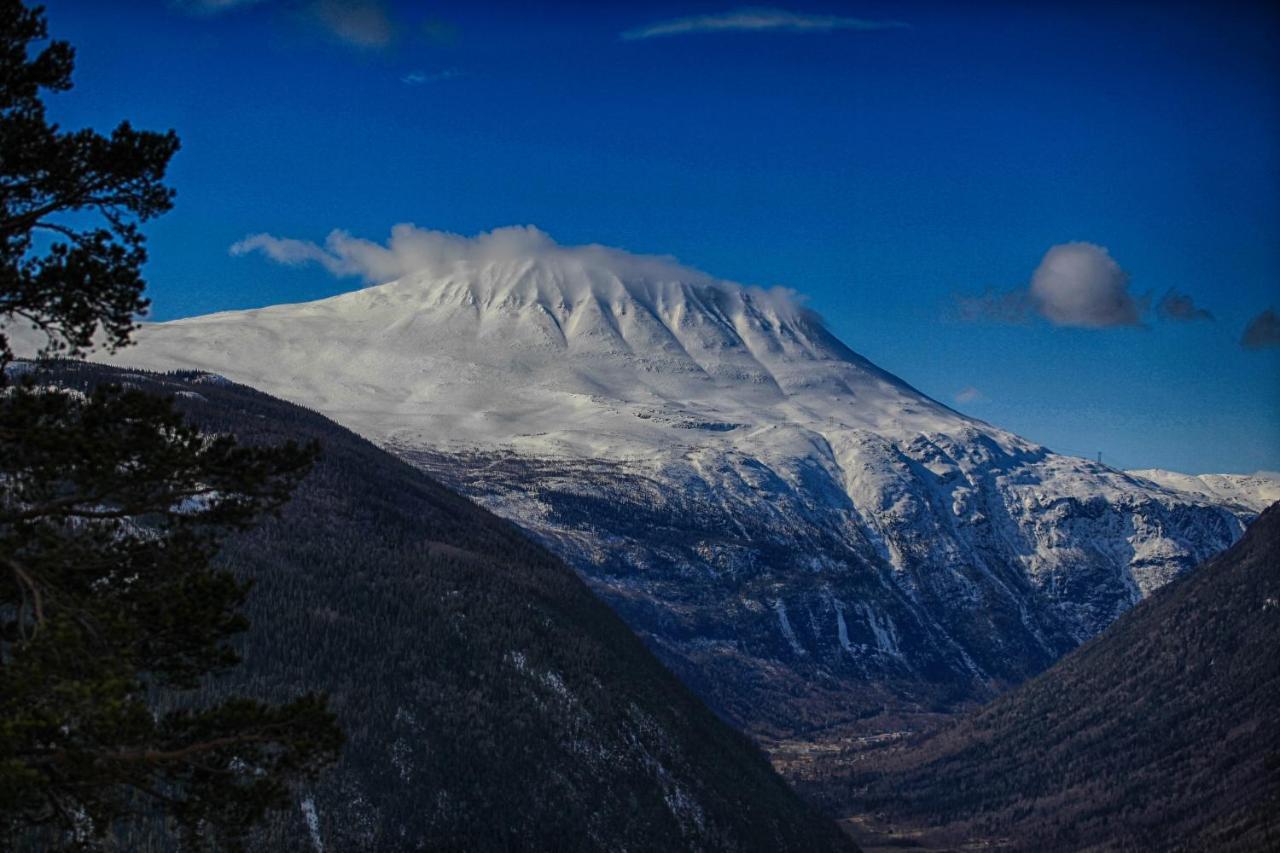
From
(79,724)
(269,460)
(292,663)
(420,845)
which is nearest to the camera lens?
(79,724)

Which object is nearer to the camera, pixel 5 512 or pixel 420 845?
pixel 5 512

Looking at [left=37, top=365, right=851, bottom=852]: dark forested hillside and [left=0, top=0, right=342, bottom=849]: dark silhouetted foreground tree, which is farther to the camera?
[left=37, top=365, right=851, bottom=852]: dark forested hillside

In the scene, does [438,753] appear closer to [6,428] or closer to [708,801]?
[708,801]

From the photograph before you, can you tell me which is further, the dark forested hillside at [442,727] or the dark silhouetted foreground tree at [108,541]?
the dark forested hillside at [442,727]

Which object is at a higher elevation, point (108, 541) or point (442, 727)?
point (108, 541)

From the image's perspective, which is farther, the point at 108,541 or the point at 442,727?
the point at 442,727

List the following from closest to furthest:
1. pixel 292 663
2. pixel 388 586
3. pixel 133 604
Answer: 1. pixel 133 604
2. pixel 292 663
3. pixel 388 586

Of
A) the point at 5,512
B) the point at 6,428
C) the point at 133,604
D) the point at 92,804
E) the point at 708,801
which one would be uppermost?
the point at 6,428

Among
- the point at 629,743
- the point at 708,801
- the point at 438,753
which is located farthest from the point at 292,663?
the point at 708,801
